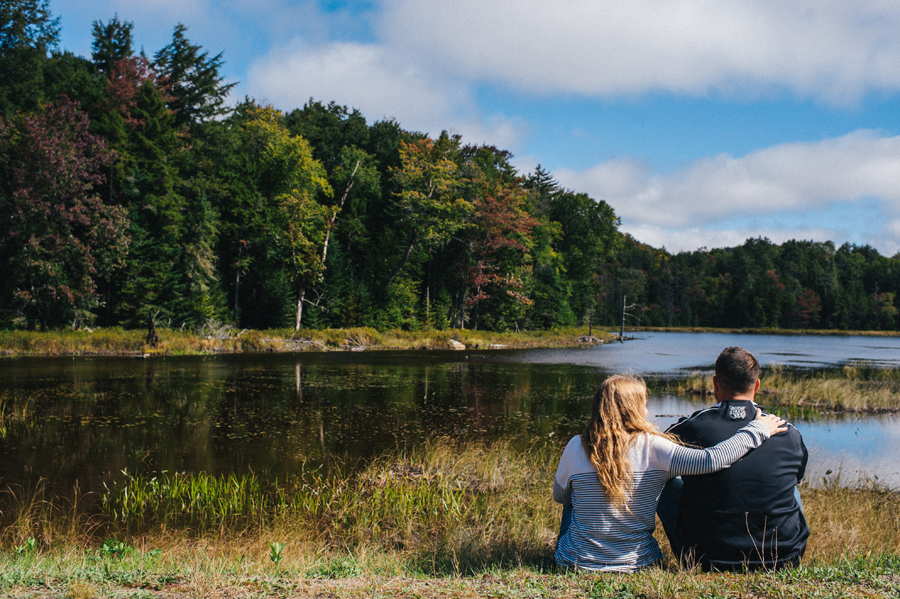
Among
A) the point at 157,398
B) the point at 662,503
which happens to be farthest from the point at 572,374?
the point at 662,503

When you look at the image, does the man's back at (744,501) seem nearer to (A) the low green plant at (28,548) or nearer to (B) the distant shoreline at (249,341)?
(A) the low green plant at (28,548)

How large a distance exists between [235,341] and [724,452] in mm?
28436

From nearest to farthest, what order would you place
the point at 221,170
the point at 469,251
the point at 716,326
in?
the point at 221,170 < the point at 469,251 < the point at 716,326

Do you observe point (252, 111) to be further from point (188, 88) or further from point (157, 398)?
point (157, 398)

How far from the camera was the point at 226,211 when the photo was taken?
34.2m

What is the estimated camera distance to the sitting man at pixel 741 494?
3.23m

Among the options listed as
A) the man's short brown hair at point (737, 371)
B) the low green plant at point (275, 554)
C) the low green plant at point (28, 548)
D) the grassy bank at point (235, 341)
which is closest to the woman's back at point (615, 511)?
the man's short brown hair at point (737, 371)

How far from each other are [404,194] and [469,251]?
24.8ft

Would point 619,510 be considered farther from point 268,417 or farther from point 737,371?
point 268,417

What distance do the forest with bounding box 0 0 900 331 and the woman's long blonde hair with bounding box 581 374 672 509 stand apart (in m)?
27.6

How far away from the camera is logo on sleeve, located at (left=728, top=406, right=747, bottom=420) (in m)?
3.29

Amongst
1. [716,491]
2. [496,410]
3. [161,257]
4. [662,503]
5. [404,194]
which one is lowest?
[496,410]

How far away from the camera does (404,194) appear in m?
37.8

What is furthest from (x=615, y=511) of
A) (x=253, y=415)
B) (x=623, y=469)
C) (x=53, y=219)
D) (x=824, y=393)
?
(x=53, y=219)
